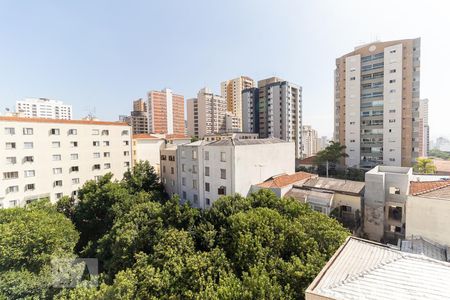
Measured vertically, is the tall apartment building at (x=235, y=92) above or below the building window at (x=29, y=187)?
above

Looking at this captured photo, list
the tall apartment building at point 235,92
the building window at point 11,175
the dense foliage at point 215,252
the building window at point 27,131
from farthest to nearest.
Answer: the tall apartment building at point 235,92, the building window at point 27,131, the building window at point 11,175, the dense foliage at point 215,252

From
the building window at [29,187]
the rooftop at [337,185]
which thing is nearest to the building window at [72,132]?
the building window at [29,187]

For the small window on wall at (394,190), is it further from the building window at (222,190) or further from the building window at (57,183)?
the building window at (57,183)

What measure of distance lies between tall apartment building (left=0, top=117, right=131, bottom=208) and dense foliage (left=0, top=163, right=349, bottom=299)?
19.1 meters

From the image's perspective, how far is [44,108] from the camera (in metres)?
110

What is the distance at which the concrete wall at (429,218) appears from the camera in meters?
15.0

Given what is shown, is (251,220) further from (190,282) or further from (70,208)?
(70,208)

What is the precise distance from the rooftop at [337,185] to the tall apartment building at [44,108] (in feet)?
378

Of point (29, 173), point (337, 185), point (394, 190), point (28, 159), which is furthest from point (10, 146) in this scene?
point (394, 190)

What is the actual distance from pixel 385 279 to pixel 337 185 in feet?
70.7

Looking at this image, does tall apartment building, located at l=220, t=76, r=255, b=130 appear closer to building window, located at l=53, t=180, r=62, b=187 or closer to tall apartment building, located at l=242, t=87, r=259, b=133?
tall apartment building, located at l=242, t=87, r=259, b=133

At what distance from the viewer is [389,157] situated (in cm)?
5344

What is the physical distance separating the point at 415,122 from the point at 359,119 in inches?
441

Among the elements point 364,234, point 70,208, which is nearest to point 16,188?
point 70,208
